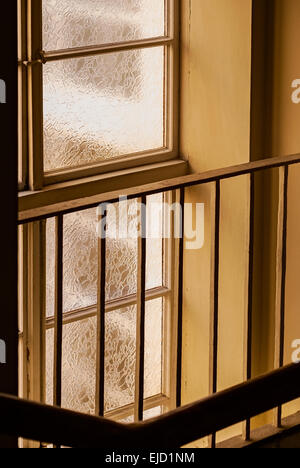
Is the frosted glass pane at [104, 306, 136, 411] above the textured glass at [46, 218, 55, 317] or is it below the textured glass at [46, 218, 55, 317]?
below

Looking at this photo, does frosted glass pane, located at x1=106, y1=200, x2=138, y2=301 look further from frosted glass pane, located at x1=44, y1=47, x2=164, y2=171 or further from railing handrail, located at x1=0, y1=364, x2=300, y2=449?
railing handrail, located at x1=0, y1=364, x2=300, y2=449

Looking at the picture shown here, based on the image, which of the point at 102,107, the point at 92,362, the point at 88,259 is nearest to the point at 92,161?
the point at 102,107

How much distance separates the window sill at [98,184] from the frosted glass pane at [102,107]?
10cm

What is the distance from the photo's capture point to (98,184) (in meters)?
3.99

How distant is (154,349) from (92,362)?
0.43 m

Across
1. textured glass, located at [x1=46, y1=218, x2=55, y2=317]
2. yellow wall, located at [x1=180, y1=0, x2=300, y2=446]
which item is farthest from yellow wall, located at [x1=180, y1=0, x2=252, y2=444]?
textured glass, located at [x1=46, y1=218, x2=55, y2=317]

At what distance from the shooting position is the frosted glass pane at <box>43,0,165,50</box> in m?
3.76

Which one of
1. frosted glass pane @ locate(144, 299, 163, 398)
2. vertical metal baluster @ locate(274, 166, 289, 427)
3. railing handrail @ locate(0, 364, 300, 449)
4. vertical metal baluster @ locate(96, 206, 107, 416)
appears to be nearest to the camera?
railing handrail @ locate(0, 364, 300, 449)

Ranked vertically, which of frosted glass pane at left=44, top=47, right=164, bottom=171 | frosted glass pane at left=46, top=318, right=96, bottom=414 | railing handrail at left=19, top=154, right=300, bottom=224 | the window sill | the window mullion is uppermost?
the window mullion

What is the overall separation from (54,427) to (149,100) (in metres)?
3.47

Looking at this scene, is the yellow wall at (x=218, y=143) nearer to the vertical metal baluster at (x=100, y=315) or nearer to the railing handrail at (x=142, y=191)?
the railing handrail at (x=142, y=191)

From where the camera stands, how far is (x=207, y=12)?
161 inches
